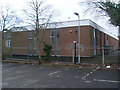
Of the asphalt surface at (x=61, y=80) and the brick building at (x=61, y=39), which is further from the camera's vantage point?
the brick building at (x=61, y=39)

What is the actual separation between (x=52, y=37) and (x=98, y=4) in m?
9.41

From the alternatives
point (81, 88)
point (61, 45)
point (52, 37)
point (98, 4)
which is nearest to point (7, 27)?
point (52, 37)

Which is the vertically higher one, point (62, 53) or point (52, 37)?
point (52, 37)

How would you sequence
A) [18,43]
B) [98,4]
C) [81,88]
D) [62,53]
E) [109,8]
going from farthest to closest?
[18,43] < [62,53] < [98,4] < [109,8] < [81,88]

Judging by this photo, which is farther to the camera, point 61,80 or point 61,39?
point 61,39

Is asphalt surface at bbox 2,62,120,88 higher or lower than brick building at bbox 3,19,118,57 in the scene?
lower

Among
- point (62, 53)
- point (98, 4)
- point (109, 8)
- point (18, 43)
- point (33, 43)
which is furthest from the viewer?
point (18, 43)

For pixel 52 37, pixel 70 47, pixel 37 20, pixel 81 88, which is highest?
pixel 37 20

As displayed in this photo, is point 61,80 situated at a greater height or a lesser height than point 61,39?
lesser

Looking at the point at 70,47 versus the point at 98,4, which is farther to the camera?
the point at 70,47

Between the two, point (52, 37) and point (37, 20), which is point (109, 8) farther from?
point (52, 37)

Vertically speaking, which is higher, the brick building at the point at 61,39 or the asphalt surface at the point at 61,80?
the brick building at the point at 61,39

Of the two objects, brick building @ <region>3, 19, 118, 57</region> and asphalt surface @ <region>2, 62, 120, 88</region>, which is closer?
asphalt surface @ <region>2, 62, 120, 88</region>

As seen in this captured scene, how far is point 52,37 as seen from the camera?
22453 millimetres
